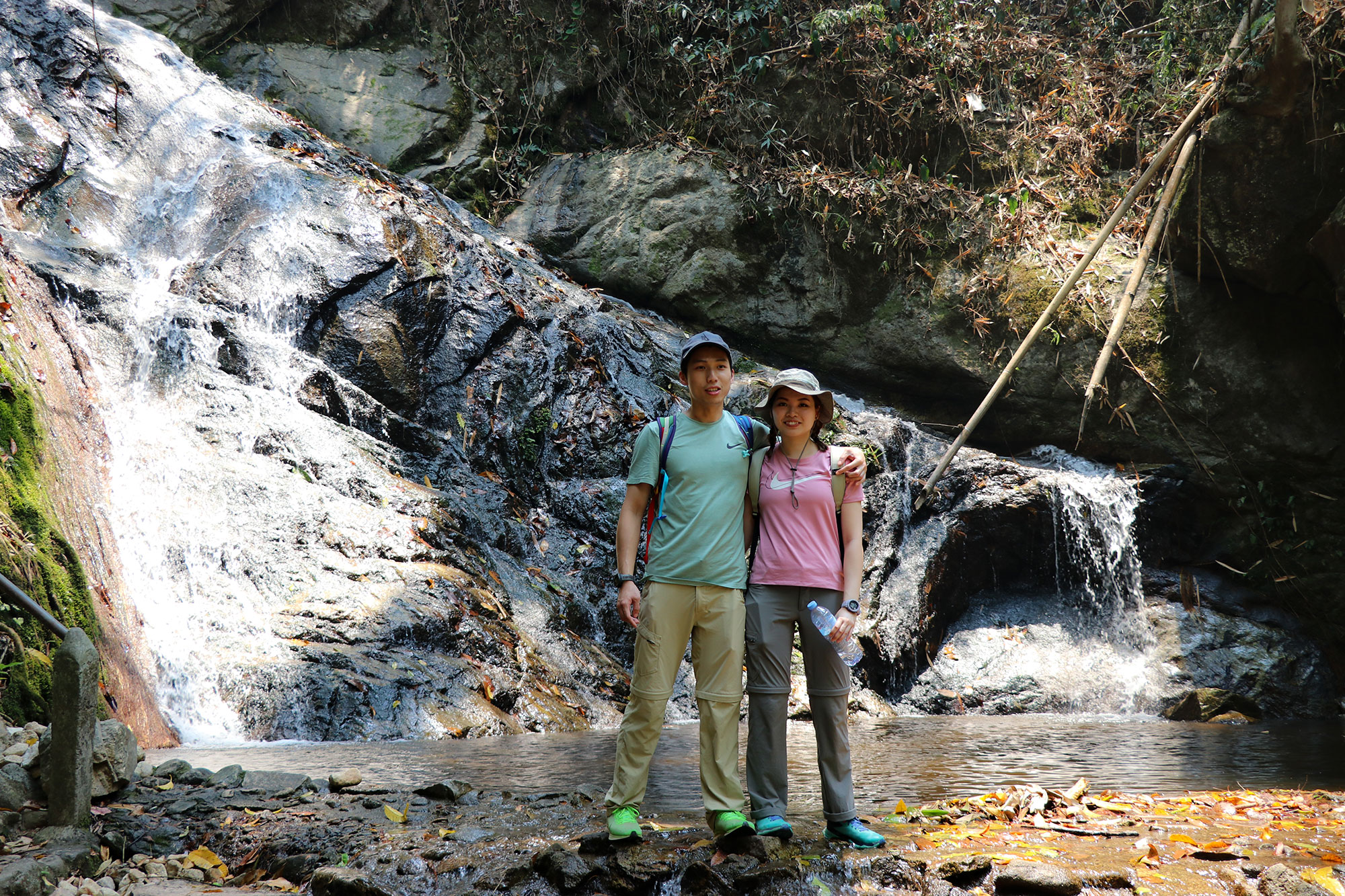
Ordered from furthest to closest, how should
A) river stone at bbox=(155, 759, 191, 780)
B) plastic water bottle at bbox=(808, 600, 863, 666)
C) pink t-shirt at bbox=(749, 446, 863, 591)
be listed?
river stone at bbox=(155, 759, 191, 780)
pink t-shirt at bbox=(749, 446, 863, 591)
plastic water bottle at bbox=(808, 600, 863, 666)

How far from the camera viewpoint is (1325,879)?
8.07ft

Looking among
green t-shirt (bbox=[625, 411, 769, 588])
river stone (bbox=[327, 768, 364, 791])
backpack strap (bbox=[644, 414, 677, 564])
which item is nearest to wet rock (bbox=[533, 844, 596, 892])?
green t-shirt (bbox=[625, 411, 769, 588])

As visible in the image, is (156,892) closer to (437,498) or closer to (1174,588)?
(437,498)

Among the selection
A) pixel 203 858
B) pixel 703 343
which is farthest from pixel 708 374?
pixel 203 858

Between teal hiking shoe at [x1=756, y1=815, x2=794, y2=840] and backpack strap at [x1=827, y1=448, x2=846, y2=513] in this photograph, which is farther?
backpack strap at [x1=827, y1=448, x2=846, y2=513]

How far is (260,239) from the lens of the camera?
31.8 ft

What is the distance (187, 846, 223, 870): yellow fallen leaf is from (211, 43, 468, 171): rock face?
1175 centimetres

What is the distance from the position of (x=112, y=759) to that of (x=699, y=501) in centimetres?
256

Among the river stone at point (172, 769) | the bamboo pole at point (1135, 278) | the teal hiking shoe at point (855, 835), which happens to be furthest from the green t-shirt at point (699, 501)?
the bamboo pole at point (1135, 278)

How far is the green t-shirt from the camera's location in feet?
10.1

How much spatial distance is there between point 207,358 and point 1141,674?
414 inches

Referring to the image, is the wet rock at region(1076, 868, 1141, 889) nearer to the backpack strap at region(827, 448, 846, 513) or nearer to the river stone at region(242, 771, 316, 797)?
the backpack strap at region(827, 448, 846, 513)

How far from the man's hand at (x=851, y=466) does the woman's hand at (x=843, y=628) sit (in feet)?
1.60

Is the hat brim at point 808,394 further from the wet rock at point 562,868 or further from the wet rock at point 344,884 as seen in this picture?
the wet rock at point 344,884
